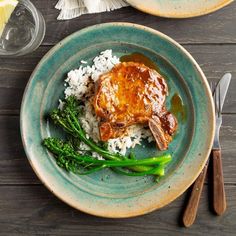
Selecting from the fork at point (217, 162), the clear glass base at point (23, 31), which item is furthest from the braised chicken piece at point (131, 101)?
the clear glass base at point (23, 31)

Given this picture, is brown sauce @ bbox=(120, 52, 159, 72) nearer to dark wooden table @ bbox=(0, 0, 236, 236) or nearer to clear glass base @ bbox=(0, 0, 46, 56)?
dark wooden table @ bbox=(0, 0, 236, 236)

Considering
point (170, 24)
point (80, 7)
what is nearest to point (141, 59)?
point (170, 24)

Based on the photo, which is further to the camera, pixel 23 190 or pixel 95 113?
pixel 23 190

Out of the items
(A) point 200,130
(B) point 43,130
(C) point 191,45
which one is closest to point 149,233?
(A) point 200,130

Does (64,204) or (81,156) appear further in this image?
(64,204)

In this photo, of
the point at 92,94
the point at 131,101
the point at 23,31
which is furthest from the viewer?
the point at 23,31

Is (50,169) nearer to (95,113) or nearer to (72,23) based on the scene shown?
(95,113)

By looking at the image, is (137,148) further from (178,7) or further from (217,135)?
(178,7)
